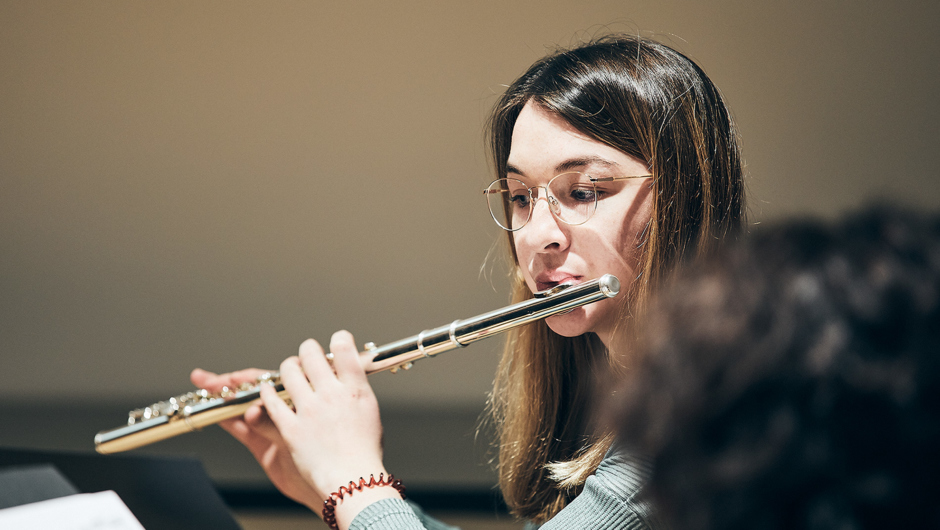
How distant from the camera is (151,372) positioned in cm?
177

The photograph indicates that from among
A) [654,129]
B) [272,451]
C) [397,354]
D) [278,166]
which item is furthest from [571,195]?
[278,166]

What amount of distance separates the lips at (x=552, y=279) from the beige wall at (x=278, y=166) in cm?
93

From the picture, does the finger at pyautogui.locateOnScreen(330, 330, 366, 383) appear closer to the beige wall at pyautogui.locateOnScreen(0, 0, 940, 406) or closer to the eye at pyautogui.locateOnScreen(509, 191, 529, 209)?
the eye at pyautogui.locateOnScreen(509, 191, 529, 209)

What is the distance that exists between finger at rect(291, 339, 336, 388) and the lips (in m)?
0.25

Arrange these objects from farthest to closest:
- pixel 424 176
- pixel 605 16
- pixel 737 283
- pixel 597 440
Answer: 1. pixel 424 176
2. pixel 605 16
3. pixel 597 440
4. pixel 737 283

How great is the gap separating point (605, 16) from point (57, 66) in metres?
1.35

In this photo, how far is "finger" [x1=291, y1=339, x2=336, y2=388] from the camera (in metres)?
0.75

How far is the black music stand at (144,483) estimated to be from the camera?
2.19 ft

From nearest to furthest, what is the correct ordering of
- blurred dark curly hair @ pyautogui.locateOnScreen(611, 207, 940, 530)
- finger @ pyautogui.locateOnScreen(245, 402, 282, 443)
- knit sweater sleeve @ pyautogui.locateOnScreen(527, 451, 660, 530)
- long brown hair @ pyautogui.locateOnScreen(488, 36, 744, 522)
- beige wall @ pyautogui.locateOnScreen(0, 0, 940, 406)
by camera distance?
blurred dark curly hair @ pyautogui.locateOnScreen(611, 207, 940, 530) < knit sweater sleeve @ pyautogui.locateOnScreen(527, 451, 660, 530) < long brown hair @ pyautogui.locateOnScreen(488, 36, 744, 522) < finger @ pyautogui.locateOnScreen(245, 402, 282, 443) < beige wall @ pyautogui.locateOnScreen(0, 0, 940, 406)

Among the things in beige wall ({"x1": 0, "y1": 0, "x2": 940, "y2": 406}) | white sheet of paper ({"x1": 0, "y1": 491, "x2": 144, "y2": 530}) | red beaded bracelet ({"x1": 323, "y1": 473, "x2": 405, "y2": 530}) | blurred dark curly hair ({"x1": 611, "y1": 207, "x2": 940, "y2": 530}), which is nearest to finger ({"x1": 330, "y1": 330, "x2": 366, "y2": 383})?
red beaded bracelet ({"x1": 323, "y1": 473, "x2": 405, "y2": 530})

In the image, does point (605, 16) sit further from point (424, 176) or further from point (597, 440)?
point (597, 440)

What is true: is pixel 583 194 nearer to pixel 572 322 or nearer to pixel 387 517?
pixel 572 322

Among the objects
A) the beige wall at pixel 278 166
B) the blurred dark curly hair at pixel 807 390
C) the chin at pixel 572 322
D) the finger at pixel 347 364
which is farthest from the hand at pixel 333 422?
the beige wall at pixel 278 166

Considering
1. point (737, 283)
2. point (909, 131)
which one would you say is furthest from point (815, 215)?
point (909, 131)
